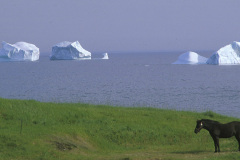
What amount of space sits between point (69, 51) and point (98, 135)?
103 meters

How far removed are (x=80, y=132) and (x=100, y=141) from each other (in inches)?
36.0

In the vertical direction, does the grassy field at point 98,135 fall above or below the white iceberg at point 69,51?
below

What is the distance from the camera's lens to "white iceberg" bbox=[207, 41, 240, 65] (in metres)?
85.1

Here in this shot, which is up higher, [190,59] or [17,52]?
[17,52]

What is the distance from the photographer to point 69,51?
387 feet

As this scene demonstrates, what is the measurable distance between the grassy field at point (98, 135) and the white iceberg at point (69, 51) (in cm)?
9045

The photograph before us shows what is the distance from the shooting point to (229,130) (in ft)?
43.4

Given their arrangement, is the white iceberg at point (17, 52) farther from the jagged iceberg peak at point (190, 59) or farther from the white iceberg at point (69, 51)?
the jagged iceberg peak at point (190, 59)

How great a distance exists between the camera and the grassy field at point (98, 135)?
1280 cm

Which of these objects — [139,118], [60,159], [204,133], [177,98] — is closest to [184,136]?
[204,133]

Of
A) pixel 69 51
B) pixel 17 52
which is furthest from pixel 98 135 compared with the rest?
pixel 69 51

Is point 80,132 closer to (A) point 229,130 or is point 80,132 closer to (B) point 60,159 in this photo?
(B) point 60,159

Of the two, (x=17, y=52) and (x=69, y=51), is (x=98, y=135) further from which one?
(x=69, y=51)

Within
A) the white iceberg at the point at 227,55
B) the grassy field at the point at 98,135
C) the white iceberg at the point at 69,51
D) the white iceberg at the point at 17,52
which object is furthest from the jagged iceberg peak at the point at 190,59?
the grassy field at the point at 98,135
